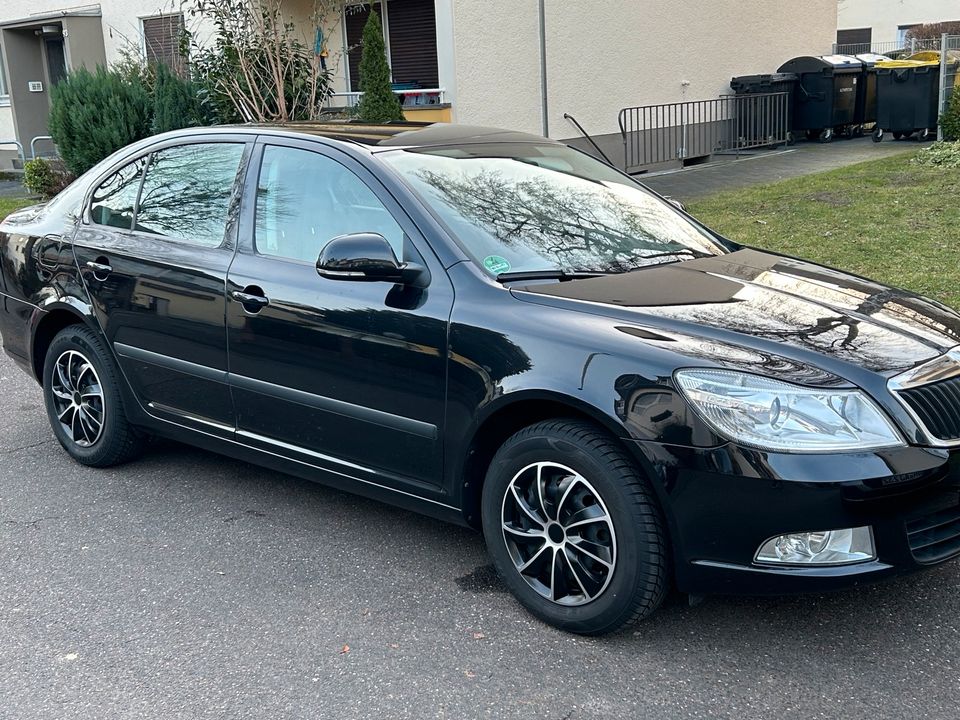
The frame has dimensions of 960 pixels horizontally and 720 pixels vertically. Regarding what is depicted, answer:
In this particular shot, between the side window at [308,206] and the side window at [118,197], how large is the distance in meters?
0.92

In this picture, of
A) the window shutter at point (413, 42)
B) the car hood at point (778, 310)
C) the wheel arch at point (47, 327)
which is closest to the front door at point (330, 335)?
the car hood at point (778, 310)

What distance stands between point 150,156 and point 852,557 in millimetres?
3603

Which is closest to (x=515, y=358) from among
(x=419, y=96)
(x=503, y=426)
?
(x=503, y=426)

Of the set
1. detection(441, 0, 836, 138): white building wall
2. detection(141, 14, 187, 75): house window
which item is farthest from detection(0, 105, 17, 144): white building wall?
detection(441, 0, 836, 138): white building wall

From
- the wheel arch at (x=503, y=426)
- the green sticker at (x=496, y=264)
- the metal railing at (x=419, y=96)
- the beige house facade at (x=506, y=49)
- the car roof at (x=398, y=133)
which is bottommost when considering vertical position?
the wheel arch at (x=503, y=426)

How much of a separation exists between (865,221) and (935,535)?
7134mm

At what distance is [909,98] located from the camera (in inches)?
685

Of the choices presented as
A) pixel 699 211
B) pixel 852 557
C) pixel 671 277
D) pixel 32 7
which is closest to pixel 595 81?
pixel 699 211

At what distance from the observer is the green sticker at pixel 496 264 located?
3732mm

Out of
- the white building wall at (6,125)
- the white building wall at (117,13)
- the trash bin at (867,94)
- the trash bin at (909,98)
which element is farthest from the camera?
the white building wall at (6,125)

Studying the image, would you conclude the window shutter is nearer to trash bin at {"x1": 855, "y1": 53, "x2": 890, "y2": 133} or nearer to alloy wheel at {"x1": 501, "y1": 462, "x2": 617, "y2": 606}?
trash bin at {"x1": 855, "y1": 53, "x2": 890, "y2": 133}

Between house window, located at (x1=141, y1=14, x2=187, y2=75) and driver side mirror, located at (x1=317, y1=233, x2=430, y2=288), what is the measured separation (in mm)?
13466

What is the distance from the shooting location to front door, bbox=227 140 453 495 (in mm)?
3729

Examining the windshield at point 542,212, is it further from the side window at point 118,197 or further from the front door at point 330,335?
the side window at point 118,197
